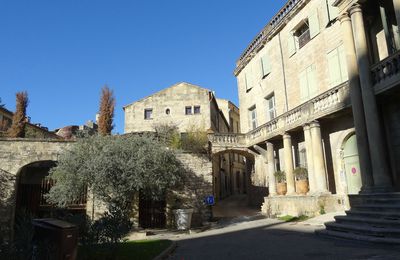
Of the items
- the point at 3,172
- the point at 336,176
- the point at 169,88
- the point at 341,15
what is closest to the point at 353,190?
the point at 336,176

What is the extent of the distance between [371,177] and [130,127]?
21387 mm

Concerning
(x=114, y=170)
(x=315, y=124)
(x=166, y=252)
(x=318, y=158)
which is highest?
(x=315, y=124)

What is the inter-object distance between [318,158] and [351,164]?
53.3 inches

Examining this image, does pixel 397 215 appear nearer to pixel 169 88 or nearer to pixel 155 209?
pixel 155 209

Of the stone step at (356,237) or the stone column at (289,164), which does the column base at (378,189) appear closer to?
the stone step at (356,237)

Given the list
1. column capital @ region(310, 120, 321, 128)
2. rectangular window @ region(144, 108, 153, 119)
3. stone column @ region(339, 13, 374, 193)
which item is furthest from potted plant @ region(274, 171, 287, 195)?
rectangular window @ region(144, 108, 153, 119)

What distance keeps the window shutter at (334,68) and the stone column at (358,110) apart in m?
3.20

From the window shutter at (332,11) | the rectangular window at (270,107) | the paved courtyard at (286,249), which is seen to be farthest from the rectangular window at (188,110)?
the paved courtyard at (286,249)

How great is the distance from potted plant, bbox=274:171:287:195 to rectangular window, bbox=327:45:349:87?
5349 mm

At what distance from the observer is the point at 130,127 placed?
28062mm

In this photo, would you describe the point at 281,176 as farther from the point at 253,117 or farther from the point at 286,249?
the point at 286,249

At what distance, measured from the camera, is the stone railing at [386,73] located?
9578mm

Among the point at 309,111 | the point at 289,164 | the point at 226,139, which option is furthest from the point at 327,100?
the point at 226,139

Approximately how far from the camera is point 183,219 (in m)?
13.2
